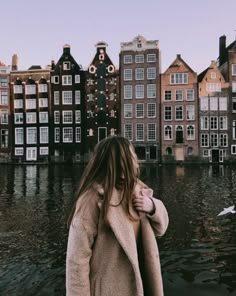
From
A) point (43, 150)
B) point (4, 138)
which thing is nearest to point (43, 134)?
point (43, 150)

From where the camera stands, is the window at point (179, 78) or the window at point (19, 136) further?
the window at point (19, 136)

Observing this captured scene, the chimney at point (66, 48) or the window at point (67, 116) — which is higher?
the chimney at point (66, 48)

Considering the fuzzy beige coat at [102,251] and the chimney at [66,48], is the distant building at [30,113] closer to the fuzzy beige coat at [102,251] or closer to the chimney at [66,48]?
the chimney at [66,48]

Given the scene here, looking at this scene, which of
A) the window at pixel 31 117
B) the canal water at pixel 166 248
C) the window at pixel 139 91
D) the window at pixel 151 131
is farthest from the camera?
the window at pixel 31 117

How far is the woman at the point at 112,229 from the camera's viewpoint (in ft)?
8.28

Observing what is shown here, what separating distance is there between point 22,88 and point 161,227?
2457 inches

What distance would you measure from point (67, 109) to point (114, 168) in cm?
5784

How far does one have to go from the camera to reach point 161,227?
2.79m

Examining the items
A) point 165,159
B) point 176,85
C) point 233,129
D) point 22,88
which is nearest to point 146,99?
point 176,85

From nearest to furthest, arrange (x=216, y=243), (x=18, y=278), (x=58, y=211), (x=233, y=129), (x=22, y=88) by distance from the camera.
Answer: (x=18, y=278), (x=216, y=243), (x=58, y=211), (x=233, y=129), (x=22, y=88)

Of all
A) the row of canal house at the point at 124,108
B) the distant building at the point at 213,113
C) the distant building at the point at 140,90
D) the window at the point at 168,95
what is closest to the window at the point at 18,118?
the row of canal house at the point at 124,108

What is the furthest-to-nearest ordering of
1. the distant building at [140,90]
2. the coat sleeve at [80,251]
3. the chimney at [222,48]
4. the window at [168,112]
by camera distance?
1. the chimney at [222,48]
2. the distant building at [140,90]
3. the window at [168,112]
4. the coat sleeve at [80,251]

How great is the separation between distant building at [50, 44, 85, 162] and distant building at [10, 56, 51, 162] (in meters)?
1.45

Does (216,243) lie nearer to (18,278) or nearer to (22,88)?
(18,278)
